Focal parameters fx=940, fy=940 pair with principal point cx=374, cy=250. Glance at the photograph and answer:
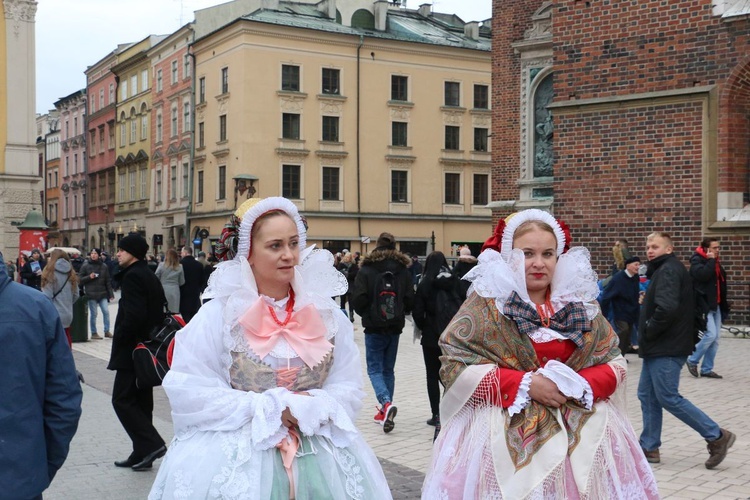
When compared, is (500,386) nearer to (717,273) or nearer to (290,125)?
(717,273)

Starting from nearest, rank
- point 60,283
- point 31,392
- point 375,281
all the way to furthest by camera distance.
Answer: point 31,392
point 375,281
point 60,283

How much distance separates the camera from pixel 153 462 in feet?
25.7

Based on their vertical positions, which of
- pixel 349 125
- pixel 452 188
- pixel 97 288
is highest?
Result: pixel 349 125

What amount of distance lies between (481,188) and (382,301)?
41.7 meters

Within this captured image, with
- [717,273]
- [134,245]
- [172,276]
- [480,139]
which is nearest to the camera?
[134,245]

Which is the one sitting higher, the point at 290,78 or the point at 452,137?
the point at 290,78

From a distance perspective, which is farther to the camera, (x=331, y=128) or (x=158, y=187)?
(x=158, y=187)

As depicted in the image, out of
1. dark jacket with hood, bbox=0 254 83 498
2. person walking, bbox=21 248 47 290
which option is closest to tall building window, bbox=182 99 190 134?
person walking, bbox=21 248 47 290

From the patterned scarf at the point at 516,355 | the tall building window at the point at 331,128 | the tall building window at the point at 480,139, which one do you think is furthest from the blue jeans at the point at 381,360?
the tall building window at the point at 480,139

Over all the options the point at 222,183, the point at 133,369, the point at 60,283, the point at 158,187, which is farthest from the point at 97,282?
the point at 158,187

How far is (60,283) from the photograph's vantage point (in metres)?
13.7

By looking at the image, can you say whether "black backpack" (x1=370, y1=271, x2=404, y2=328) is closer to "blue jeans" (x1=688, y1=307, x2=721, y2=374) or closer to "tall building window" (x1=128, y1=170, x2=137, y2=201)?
"blue jeans" (x1=688, y1=307, x2=721, y2=374)

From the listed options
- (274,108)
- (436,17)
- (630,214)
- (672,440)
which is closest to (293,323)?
(672,440)

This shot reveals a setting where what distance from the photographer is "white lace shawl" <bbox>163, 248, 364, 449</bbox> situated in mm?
3664
